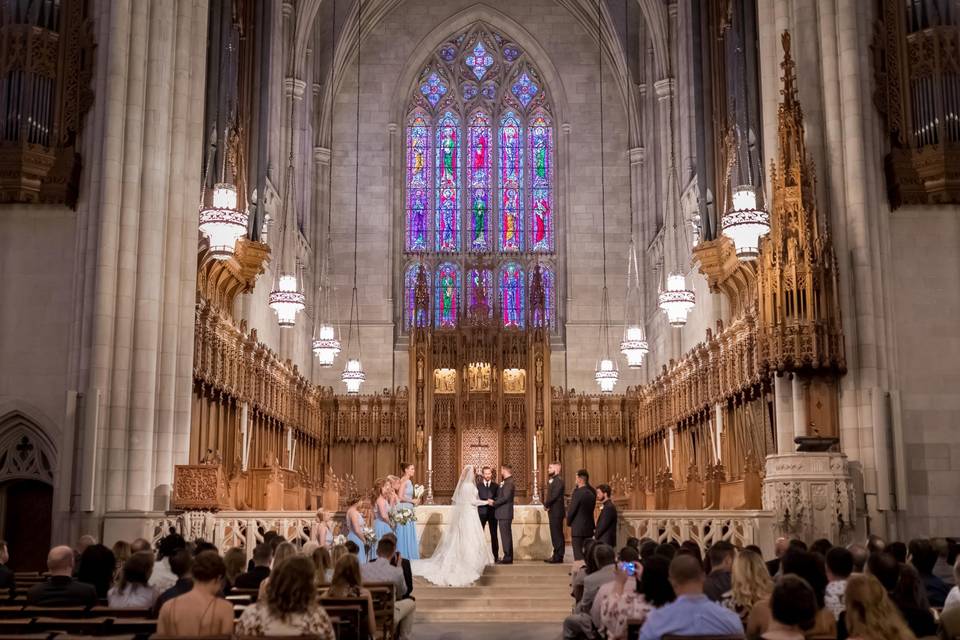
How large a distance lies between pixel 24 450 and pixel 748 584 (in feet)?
43.4

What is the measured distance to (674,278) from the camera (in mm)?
24938

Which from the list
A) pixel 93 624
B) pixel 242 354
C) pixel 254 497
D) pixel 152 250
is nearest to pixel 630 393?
pixel 242 354

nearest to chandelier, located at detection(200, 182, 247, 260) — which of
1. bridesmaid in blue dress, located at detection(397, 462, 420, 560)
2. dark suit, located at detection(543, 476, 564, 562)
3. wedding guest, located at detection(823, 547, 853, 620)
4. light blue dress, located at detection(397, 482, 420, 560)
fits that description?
bridesmaid in blue dress, located at detection(397, 462, 420, 560)

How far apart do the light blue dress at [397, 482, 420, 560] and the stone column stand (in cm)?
604

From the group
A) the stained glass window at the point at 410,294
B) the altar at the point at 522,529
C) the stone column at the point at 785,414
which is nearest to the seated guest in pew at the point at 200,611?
the stone column at the point at 785,414

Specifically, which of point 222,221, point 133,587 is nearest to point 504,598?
point 222,221

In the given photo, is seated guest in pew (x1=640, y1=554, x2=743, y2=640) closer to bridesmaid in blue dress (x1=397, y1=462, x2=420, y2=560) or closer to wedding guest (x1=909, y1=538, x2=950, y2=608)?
wedding guest (x1=909, y1=538, x2=950, y2=608)

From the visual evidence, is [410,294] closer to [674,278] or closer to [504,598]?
[674,278]

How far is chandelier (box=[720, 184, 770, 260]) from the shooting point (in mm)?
18109

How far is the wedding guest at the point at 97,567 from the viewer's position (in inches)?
358

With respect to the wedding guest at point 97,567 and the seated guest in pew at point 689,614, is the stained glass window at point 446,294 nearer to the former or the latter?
the wedding guest at point 97,567

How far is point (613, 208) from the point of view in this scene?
126ft

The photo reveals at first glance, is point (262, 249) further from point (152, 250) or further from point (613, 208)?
point (613, 208)

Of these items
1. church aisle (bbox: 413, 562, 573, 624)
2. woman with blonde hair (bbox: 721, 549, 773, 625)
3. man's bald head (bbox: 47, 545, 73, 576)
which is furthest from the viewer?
church aisle (bbox: 413, 562, 573, 624)
